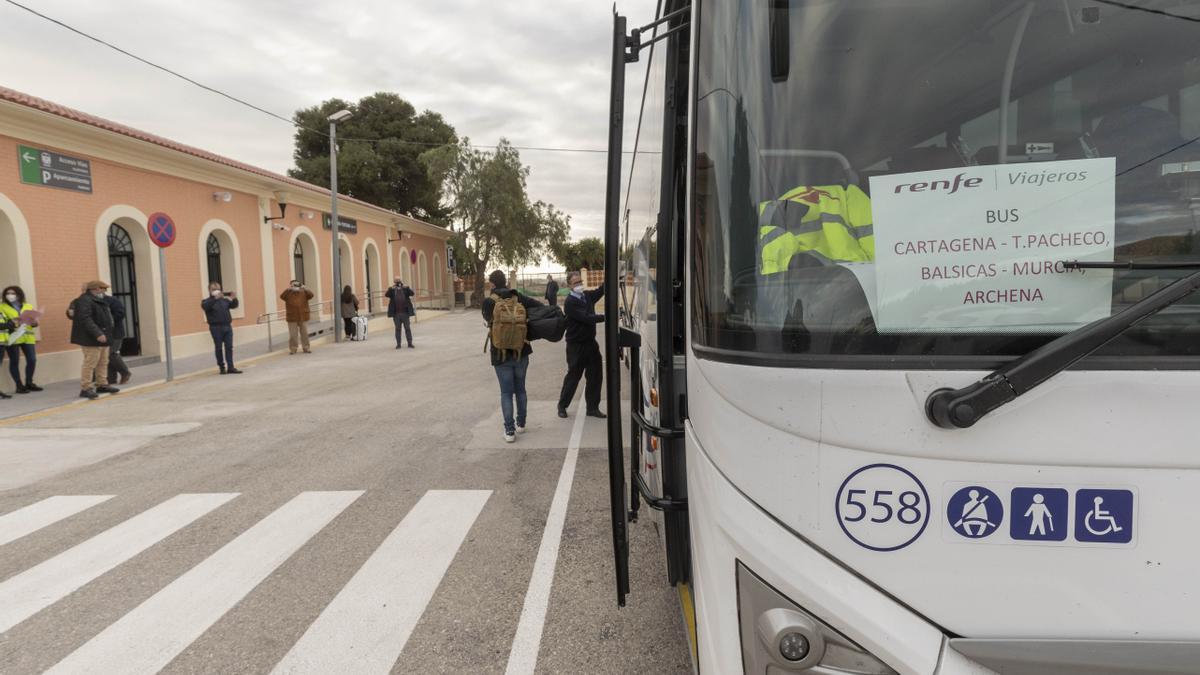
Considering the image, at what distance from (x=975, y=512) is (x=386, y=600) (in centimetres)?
300

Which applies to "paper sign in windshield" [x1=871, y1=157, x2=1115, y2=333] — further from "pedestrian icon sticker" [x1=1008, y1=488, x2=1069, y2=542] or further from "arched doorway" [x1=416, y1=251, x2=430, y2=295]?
"arched doorway" [x1=416, y1=251, x2=430, y2=295]

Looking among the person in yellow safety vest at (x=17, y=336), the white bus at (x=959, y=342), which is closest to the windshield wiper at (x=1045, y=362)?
the white bus at (x=959, y=342)

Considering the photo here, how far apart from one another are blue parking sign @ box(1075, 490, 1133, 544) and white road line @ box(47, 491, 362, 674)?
3479 millimetres

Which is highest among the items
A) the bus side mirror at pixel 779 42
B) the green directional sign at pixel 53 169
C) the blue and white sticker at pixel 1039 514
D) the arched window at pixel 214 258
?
the green directional sign at pixel 53 169

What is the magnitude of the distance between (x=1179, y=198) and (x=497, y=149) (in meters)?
36.6

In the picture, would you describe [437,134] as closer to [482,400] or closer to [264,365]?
[264,365]

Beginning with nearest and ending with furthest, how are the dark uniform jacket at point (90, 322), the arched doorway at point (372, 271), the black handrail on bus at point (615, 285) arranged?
the black handrail on bus at point (615, 285) → the dark uniform jacket at point (90, 322) → the arched doorway at point (372, 271)

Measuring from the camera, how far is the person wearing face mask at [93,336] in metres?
9.81

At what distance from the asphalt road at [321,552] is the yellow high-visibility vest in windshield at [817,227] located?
6.67 feet

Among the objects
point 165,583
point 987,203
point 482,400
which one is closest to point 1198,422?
point 987,203

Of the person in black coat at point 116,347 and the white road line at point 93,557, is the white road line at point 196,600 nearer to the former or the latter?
the white road line at point 93,557

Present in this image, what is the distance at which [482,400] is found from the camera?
364 inches

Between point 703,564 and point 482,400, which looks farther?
point 482,400

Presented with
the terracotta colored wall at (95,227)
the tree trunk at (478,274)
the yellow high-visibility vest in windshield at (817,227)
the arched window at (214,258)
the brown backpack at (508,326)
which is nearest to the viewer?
the yellow high-visibility vest in windshield at (817,227)
